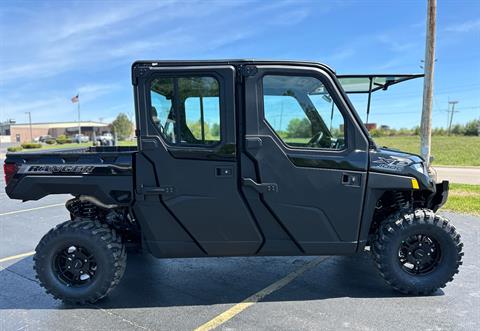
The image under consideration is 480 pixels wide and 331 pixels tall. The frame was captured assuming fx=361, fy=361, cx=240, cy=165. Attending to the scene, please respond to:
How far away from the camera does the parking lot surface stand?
2.98 meters

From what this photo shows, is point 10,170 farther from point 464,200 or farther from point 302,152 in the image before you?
point 464,200

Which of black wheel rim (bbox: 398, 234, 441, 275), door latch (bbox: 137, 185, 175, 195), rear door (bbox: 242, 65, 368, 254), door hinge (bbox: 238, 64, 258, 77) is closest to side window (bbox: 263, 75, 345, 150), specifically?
rear door (bbox: 242, 65, 368, 254)

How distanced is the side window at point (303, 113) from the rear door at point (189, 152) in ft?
1.23

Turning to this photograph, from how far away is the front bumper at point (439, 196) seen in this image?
3.73 m

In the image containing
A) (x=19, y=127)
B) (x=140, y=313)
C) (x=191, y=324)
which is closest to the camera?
(x=191, y=324)

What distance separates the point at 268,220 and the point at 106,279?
62.4 inches

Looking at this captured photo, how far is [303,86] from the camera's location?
3.28m

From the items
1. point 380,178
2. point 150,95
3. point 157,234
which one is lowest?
point 157,234

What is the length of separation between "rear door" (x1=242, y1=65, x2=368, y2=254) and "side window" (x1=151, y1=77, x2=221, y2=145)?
0.31 m

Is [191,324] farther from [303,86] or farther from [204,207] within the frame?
[303,86]

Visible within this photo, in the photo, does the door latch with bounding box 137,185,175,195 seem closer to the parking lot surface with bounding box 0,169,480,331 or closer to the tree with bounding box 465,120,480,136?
the parking lot surface with bounding box 0,169,480,331

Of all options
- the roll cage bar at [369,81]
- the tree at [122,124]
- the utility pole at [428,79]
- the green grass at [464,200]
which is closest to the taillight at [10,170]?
the roll cage bar at [369,81]

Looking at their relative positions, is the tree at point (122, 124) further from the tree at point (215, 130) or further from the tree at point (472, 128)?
the tree at point (215, 130)

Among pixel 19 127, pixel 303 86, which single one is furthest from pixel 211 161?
pixel 19 127
